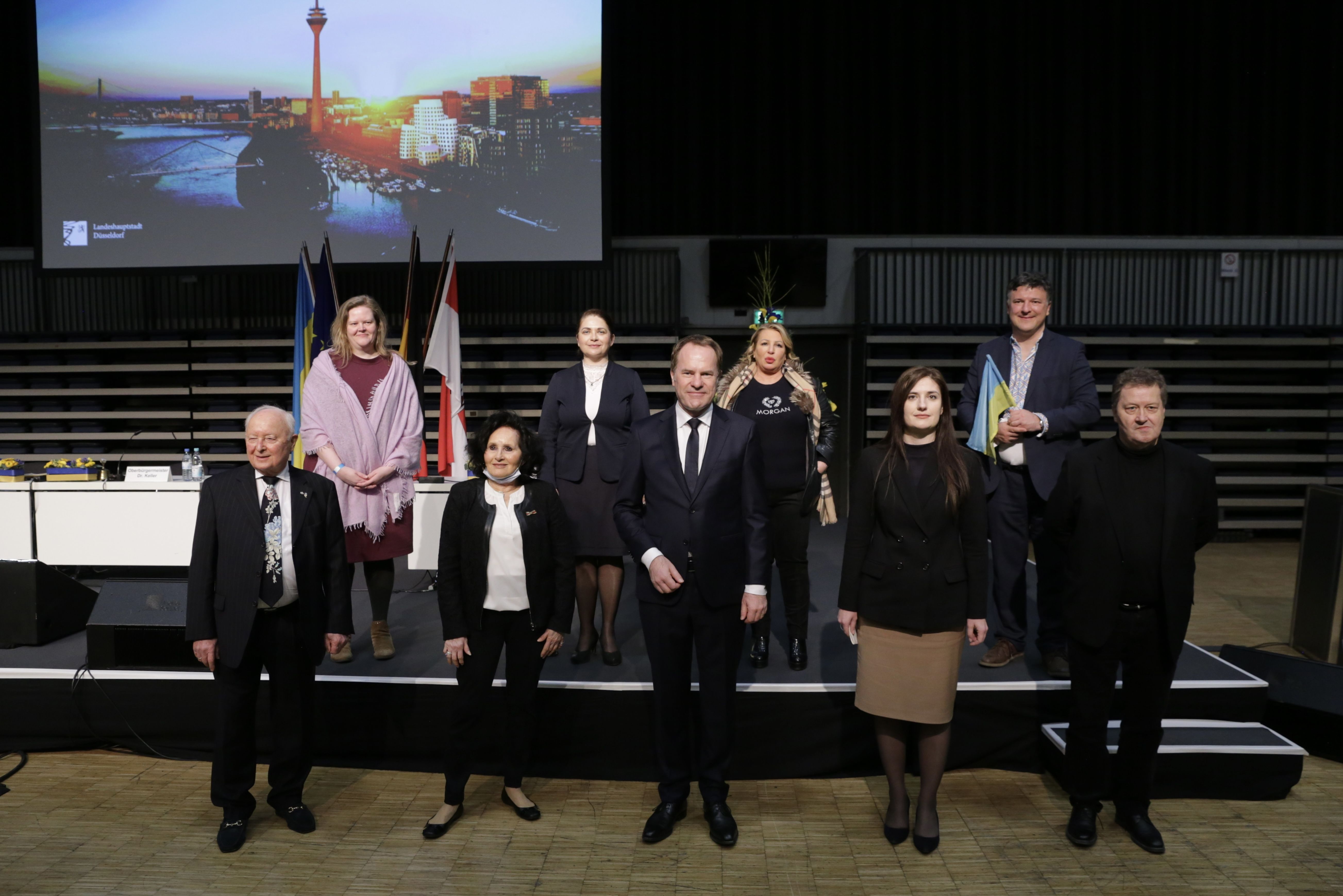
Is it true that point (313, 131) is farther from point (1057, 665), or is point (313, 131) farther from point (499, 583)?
point (1057, 665)

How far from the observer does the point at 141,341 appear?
7.45m

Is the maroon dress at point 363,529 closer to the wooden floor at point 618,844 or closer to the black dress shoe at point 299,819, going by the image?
the wooden floor at point 618,844

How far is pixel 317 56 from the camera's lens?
6625mm

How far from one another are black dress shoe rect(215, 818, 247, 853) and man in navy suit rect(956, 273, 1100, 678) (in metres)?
2.47

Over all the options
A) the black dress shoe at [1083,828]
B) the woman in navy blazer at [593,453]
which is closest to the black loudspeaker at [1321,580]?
the black dress shoe at [1083,828]

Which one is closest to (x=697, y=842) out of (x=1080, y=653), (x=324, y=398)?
(x=1080, y=653)

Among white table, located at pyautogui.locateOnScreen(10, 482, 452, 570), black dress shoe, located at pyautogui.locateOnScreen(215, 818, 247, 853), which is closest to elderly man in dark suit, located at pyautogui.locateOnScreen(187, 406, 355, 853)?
black dress shoe, located at pyautogui.locateOnScreen(215, 818, 247, 853)

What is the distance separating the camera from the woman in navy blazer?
11.1ft

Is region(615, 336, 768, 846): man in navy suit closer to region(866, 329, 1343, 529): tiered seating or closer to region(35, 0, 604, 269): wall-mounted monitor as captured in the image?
region(35, 0, 604, 269): wall-mounted monitor

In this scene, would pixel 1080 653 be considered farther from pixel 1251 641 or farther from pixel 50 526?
pixel 50 526

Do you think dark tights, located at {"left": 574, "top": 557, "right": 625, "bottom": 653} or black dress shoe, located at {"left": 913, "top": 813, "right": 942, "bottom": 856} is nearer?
black dress shoe, located at {"left": 913, "top": 813, "right": 942, "bottom": 856}

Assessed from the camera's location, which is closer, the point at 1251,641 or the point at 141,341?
the point at 1251,641

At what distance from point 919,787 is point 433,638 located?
1950mm

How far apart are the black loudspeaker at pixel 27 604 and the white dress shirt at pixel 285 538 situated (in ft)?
5.19
